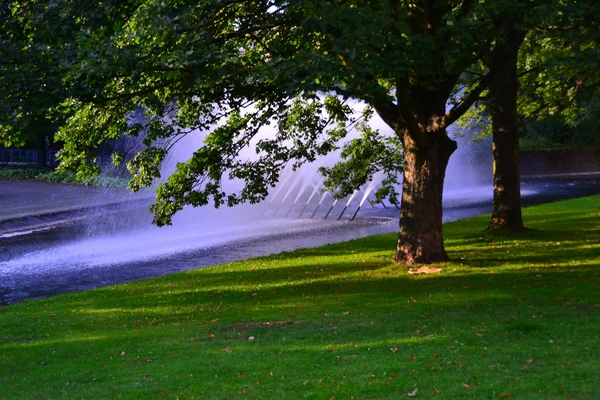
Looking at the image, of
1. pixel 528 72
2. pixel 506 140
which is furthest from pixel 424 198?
pixel 528 72

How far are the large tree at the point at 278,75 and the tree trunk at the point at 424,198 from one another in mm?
19

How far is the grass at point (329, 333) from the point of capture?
6.62 metres

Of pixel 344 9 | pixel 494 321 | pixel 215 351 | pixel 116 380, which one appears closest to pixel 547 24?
pixel 344 9

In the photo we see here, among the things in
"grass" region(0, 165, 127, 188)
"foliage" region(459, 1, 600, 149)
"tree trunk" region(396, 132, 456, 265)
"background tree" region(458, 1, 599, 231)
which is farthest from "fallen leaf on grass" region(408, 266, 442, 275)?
"grass" region(0, 165, 127, 188)

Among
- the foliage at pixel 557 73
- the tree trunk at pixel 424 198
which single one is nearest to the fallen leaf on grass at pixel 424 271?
the tree trunk at pixel 424 198

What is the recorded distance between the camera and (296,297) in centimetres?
1169

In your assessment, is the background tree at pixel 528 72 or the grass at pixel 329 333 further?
the background tree at pixel 528 72

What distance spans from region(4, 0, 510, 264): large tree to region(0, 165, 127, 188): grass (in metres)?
25.0

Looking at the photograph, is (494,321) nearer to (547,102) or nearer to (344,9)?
(344,9)

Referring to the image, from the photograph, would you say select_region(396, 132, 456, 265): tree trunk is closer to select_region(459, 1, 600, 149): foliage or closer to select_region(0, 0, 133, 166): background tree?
select_region(459, 1, 600, 149): foliage

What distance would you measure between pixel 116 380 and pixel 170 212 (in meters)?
7.22

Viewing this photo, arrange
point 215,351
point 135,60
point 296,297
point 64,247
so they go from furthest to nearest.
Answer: point 64,247 < point 296,297 < point 135,60 < point 215,351

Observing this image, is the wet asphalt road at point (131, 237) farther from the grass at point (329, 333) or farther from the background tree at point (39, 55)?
the background tree at point (39, 55)

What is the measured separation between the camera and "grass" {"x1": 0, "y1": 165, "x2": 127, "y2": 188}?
3972 centimetres
